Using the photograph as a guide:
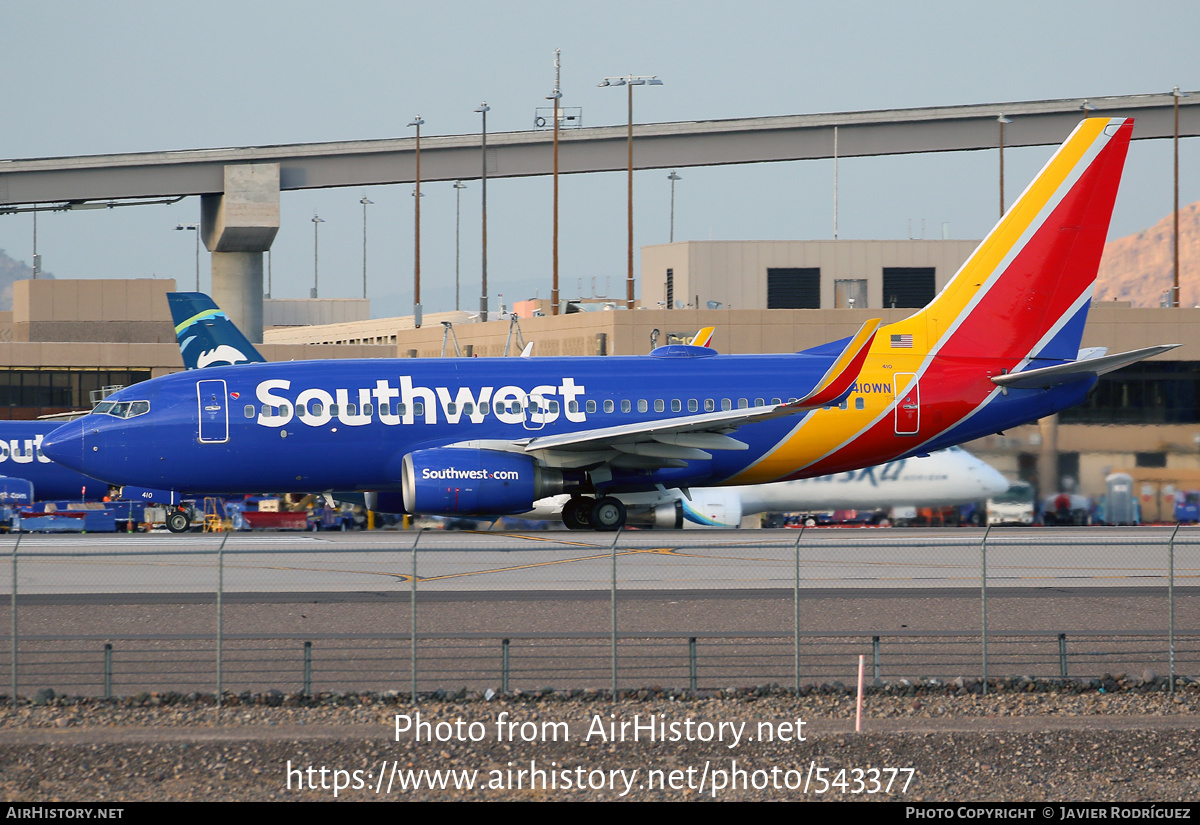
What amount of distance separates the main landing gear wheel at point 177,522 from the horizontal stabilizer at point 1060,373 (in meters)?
20.7

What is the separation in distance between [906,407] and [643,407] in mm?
5840

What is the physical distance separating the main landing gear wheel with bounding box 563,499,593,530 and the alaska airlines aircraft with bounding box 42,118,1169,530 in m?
0.04

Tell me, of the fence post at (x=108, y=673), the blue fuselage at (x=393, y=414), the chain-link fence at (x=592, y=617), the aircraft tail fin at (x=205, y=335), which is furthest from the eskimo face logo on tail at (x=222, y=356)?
the fence post at (x=108, y=673)

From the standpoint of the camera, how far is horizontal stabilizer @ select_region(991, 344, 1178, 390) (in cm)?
2786

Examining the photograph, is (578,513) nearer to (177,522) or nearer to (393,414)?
(393,414)

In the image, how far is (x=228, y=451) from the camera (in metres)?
27.7

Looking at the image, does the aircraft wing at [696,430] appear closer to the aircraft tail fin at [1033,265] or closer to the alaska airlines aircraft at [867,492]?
the alaska airlines aircraft at [867,492]

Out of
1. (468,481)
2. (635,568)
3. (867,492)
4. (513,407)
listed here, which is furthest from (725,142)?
(635,568)

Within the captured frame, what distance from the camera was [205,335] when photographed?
41.8 m

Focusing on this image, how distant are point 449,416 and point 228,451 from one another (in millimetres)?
4634

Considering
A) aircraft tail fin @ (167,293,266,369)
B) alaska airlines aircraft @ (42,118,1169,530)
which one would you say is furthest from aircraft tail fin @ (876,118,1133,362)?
aircraft tail fin @ (167,293,266,369)

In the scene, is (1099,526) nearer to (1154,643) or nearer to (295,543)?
(1154,643)

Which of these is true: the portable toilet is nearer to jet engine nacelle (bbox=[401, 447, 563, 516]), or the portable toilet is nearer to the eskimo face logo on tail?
jet engine nacelle (bbox=[401, 447, 563, 516])
